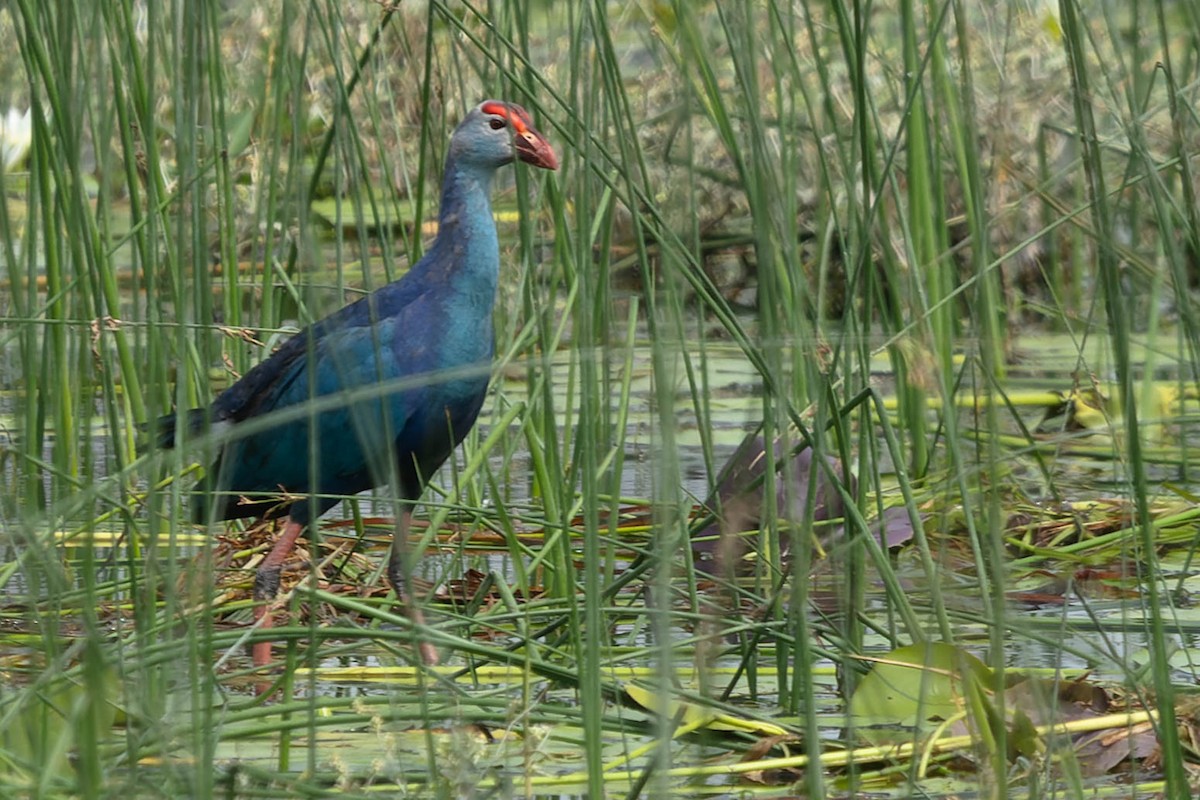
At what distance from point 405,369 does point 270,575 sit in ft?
1.15

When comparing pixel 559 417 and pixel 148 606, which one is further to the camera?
pixel 559 417

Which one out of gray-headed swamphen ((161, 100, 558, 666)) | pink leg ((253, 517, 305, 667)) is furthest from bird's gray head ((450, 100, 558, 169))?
pink leg ((253, 517, 305, 667))

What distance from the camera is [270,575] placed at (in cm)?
272

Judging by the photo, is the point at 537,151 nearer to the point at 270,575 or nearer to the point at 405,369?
the point at 405,369

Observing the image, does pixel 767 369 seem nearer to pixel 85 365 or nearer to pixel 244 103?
pixel 85 365

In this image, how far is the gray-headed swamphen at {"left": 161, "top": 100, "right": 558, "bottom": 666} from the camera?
9.12ft

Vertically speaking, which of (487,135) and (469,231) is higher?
(487,135)

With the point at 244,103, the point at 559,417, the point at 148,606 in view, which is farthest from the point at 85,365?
the point at 244,103

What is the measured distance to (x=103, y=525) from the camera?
9.86 ft

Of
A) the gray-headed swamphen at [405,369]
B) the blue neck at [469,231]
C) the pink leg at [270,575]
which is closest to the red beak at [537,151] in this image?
the gray-headed swamphen at [405,369]

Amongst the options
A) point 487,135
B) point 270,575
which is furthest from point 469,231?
point 270,575

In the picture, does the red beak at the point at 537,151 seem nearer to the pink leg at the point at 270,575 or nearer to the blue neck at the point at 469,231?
the blue neck at the point at 469,231

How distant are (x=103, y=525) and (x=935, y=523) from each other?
1.29m

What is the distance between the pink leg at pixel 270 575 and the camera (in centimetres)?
262
